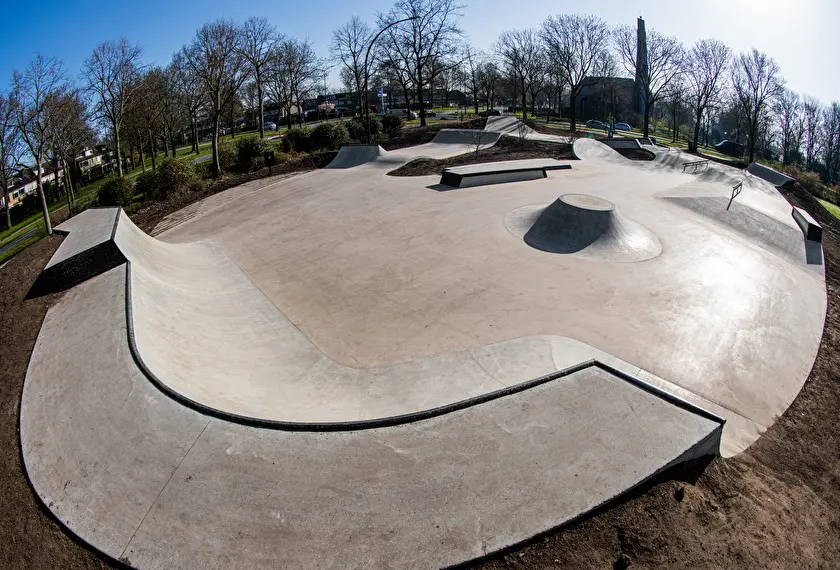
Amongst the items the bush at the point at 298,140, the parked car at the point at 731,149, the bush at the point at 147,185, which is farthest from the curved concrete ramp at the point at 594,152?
the parked car at the point at 731,149

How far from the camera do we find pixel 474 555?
3.87 meters

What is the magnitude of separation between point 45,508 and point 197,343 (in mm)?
3719

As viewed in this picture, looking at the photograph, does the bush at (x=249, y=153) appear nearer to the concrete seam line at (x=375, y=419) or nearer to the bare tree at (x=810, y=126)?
the concrete seam line at (x=375, y=419)

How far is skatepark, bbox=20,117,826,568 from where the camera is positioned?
4.31 meters

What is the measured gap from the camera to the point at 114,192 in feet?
59.8

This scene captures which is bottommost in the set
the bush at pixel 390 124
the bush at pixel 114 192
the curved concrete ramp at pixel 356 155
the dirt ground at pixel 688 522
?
the dirt ground at pixel 688 522

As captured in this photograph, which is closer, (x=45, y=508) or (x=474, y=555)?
(x=474, y=555)

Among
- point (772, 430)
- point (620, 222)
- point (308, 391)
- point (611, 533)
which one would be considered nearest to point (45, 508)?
point (308, 391)

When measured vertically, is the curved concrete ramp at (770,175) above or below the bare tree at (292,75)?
below

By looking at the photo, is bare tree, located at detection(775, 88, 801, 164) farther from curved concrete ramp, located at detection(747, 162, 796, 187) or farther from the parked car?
curved concrete ramp, located at detection(747, 162, 796, 187)

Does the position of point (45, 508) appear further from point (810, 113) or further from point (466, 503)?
point (810, 113)

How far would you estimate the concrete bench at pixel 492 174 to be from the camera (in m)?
19.6

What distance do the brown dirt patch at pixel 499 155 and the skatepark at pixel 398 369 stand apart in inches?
281

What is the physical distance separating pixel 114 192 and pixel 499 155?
21.2 metres
